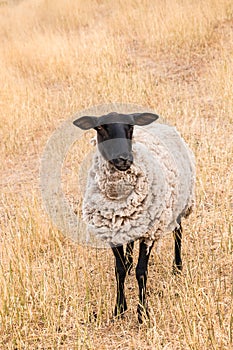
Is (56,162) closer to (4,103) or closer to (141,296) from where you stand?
(4,103)

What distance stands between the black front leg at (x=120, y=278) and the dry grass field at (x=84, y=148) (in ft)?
0.26

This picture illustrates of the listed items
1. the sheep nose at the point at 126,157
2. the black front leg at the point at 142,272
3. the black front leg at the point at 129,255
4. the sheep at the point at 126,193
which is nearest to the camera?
the sheep nose at the point at 126,157

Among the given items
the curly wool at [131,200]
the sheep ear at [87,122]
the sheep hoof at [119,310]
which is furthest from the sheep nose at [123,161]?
the sheep hoof at [119,310]

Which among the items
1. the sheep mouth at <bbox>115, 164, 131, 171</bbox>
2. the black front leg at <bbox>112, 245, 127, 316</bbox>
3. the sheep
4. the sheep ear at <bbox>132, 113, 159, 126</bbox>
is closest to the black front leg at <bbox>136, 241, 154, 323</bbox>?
the sheep

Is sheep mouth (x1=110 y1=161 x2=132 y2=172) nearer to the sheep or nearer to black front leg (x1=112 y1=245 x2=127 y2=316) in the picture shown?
the sheep

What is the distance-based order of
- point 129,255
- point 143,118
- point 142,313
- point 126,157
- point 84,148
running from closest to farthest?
1. point 126,157
2. point 142,313
3. point 143,118
4. point 129,255
5. point 84,148

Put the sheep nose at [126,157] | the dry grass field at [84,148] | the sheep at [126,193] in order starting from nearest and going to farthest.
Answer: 1. the sheep nose at [126,157]
2. the sheep at [126,193]
3. the dry grass field at [84,148]

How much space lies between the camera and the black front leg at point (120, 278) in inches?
139

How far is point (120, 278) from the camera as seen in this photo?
11.7 ft

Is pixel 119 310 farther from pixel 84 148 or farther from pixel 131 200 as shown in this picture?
pixel 84 148

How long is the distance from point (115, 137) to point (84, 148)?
3.86 meters

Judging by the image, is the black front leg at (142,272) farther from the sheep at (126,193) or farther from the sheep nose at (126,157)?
the sheep nose at (126,157)

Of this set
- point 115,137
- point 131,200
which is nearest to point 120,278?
point 131,200

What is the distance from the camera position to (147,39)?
10.9 m
